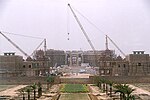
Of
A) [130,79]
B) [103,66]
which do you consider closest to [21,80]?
[130,79]

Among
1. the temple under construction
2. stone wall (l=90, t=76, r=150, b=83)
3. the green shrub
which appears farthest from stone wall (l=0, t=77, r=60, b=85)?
the green shrub

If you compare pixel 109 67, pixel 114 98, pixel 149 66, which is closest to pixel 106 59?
pixel 109 67

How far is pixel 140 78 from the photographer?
50.0m

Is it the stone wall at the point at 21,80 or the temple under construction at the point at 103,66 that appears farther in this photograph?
the temple under construction at the point at 103,66

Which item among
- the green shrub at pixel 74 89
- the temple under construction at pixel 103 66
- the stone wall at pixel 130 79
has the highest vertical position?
the temple under construction at pixel 103 66

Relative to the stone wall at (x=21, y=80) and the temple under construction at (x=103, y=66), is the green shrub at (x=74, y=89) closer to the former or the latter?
the stone wall at (x=21, y=80)

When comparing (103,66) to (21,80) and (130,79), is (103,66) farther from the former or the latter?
(21,80)

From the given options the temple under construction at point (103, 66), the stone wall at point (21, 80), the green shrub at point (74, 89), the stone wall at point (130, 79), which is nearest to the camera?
the green shrub at point (74, 89)

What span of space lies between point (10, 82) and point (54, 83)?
511cm

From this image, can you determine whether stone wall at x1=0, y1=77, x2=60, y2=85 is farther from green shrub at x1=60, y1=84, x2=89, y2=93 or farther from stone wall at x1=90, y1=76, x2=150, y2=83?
green shrub at x1=60, y1=84, x2=89, y2=93

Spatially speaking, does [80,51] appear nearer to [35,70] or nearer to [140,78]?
[35,70]

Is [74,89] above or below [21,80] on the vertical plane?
below

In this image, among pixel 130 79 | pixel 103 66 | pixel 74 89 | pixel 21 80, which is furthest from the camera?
pixel 103 66

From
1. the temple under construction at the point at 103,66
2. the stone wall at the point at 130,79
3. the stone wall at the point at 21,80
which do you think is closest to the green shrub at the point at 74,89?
the stone wall at the point at 21,80
